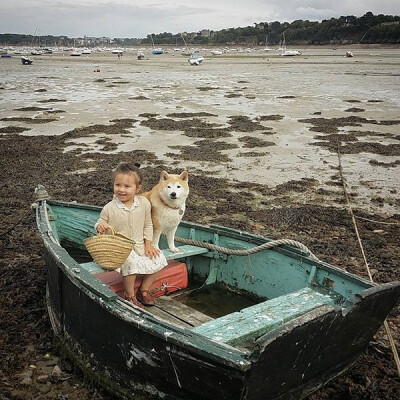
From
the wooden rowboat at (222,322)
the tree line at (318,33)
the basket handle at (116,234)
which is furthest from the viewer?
the tree line at (318,33)

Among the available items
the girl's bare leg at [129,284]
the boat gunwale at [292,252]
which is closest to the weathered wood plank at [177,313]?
the girl's bare leg at [129,284]

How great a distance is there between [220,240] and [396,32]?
118 meters

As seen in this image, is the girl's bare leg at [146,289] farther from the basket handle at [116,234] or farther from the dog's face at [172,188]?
the dog's face at [172,188]

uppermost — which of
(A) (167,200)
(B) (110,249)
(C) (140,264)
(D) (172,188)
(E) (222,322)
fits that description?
(D) (172,188)

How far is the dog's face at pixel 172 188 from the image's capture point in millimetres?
4574

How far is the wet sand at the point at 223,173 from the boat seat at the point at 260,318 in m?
0.82

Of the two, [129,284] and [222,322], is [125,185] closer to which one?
[129,284]

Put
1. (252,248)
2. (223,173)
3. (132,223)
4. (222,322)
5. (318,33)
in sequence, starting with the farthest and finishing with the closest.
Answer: (318,33), (223,173), (252,248), (132,223), (222,322)

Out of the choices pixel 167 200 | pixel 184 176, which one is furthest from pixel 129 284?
pixel 184 176

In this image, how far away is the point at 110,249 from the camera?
4.14 meters

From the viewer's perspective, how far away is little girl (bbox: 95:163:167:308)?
4301 mm

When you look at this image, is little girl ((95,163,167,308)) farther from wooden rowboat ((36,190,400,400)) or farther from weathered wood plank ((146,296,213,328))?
wooden rowboat ((36,190,400,400))

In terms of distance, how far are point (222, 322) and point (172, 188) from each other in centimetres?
148

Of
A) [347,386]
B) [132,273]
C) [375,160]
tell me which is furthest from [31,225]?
[375,160]
